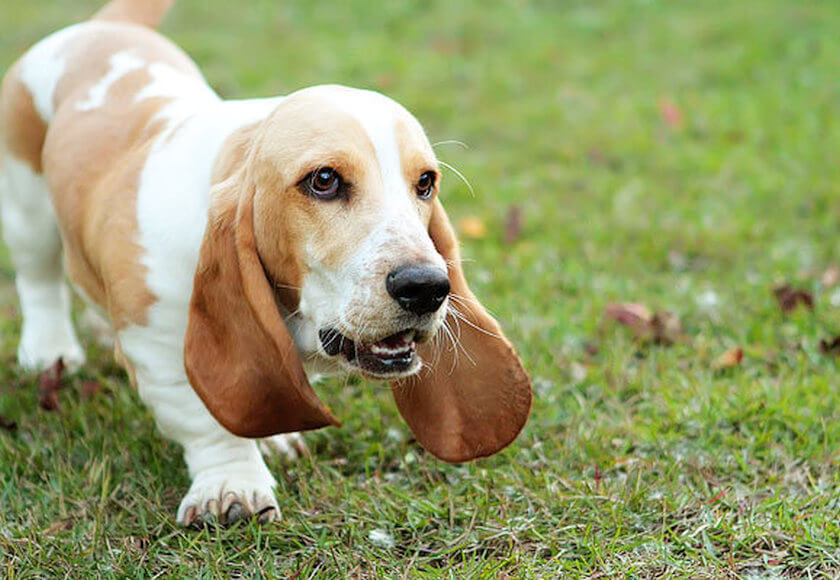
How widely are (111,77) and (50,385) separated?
1155mm

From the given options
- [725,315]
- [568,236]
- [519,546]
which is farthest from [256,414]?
[568,236]

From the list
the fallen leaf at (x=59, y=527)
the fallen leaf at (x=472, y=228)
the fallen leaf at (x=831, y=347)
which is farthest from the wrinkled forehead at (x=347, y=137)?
the fallen leaf at (x=472, y=228)

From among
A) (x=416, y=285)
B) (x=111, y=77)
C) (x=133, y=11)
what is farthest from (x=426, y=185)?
(x=133, y=11)

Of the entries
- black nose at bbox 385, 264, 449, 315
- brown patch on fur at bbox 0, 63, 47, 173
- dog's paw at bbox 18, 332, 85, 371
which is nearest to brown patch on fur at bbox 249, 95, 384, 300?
black nose at bbox 385, 264, 449, 315

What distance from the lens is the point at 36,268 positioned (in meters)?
4.38

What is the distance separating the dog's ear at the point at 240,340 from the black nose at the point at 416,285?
0.42 m

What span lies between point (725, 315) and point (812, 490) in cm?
142

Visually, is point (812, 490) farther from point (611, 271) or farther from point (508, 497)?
point (611, 271)

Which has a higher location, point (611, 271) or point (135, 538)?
point (135, 538)

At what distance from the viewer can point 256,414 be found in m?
2.97

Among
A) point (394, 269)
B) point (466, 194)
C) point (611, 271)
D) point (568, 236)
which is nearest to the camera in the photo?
point (394, 269)

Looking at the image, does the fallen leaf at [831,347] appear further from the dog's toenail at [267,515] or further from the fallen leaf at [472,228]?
the dog's toenail at [267,515]

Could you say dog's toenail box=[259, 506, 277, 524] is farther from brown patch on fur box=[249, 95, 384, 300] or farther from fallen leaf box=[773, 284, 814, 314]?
fallen leaf box=[773, 284, 814, 314]

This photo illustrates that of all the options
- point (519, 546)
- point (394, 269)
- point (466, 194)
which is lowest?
point (466, 194)
